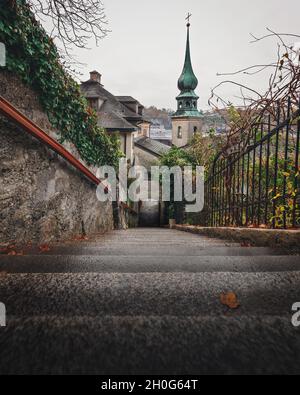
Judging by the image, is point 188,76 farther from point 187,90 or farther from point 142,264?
point 142,264

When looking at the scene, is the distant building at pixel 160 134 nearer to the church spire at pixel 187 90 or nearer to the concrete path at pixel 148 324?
the church spire at pixel 187 90

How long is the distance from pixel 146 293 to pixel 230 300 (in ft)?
1.17

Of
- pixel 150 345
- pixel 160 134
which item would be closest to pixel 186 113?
pixel 160 134

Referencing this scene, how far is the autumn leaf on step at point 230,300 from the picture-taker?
3.94 ft

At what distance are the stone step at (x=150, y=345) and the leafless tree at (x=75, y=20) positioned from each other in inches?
152

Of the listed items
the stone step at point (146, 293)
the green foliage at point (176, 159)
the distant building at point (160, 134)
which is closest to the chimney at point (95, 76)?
the green foliage at point (176, 159)

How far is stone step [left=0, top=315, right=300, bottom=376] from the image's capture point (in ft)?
2.75

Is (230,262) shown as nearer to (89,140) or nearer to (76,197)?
(76,197)

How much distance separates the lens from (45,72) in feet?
11.1

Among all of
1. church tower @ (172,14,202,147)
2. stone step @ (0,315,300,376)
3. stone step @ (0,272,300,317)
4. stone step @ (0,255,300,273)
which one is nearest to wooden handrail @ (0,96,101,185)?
stone step @ (0,255,300,273)

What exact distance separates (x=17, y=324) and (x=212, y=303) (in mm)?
737

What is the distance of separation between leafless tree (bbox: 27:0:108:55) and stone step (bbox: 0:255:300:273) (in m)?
3.16

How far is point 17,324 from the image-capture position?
998 mm
